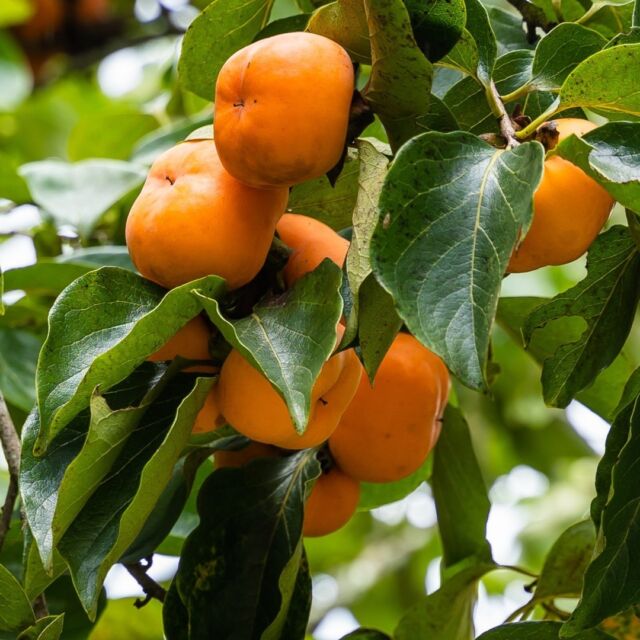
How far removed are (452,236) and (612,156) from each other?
0.44ft

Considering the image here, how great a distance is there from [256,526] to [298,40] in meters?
0.51

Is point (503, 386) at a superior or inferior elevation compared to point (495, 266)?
inferior

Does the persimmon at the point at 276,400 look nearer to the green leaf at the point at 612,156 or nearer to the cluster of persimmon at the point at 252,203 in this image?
the cluster of persimmon at the point at 252,203

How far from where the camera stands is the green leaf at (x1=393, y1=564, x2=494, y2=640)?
1.31 m

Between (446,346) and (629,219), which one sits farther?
(629,219)

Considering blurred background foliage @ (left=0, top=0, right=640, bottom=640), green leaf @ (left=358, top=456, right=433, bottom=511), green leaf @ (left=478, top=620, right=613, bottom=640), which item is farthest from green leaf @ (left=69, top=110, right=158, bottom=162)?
green leaf @ (left=478, top=620, right=613, bottom=640)

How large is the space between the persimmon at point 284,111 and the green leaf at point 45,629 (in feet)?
1.33

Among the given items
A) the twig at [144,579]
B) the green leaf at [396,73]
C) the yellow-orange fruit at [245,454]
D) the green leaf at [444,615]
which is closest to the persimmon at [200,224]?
the green leaf at [396,73]

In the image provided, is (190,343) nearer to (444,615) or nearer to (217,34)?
(217,34)

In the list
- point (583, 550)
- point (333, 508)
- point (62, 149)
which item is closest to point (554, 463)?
point (62, 149)

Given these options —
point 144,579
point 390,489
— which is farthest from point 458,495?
point 144,579

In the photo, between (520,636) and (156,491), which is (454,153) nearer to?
(156,491)

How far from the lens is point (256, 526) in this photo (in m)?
1.17

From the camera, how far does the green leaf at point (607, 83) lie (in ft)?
2.82
